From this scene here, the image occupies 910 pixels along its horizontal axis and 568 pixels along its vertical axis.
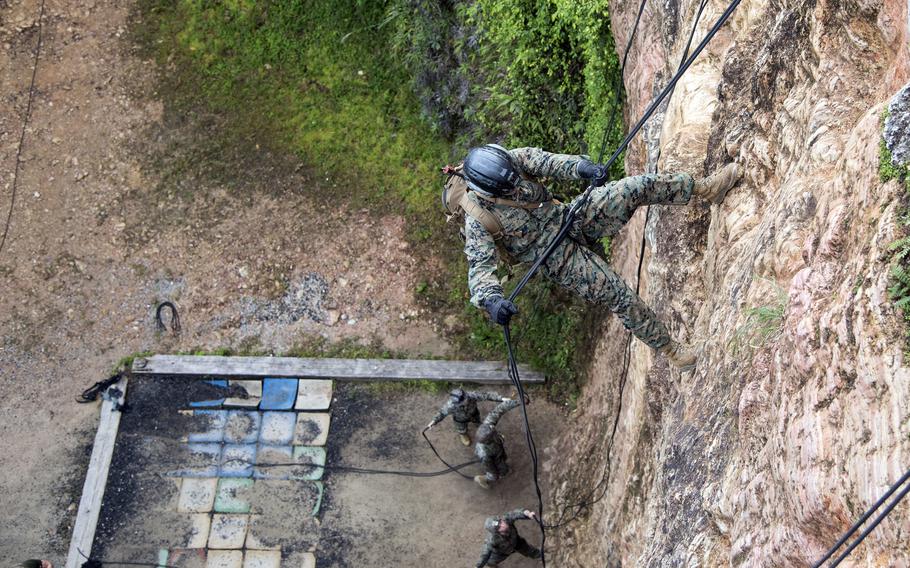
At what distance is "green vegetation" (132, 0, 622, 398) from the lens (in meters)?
11.2

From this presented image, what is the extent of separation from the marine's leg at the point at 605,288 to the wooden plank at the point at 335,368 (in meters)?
4.62

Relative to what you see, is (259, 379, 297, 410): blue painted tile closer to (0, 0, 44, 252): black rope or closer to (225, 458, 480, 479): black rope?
(225, 458, 480, 479): black rope

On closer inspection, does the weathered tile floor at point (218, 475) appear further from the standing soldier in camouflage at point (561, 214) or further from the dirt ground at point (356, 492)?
the standing soldier in camouflage at point (561, 214)

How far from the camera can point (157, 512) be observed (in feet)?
36.2

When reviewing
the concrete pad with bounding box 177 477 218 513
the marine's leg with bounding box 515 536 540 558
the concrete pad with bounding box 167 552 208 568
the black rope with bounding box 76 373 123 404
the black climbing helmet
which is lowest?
the concrete pad with bounding box 167 552 208 568

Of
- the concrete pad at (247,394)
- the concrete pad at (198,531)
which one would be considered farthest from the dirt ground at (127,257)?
the concrete pad at (198,531)

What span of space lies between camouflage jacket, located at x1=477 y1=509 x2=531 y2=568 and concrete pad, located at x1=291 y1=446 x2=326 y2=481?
8.96 ft

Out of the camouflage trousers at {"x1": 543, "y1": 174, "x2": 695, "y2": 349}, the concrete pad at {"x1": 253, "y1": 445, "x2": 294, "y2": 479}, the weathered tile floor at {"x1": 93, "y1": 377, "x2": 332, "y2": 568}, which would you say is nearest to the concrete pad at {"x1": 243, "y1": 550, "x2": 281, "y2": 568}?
the weathered tile floor at {"x1": 93, "y1": 377, "x2": 332, "y2": 568}

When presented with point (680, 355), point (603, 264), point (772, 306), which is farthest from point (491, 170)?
point (772, 306)

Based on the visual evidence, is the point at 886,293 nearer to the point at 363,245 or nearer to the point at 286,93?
the point at 363,245

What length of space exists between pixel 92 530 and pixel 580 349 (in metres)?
6.82

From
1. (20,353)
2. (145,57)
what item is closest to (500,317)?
(20,353)

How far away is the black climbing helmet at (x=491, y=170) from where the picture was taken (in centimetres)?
667

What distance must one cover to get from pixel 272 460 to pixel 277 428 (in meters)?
0.46
